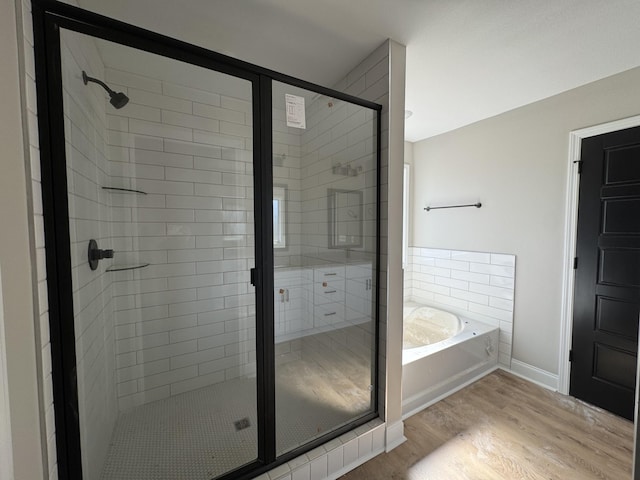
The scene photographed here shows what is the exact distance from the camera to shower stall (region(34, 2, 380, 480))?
100cm

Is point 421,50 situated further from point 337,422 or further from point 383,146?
point 337,422

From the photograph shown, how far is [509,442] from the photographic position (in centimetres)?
169

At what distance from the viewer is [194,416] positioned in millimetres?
1704

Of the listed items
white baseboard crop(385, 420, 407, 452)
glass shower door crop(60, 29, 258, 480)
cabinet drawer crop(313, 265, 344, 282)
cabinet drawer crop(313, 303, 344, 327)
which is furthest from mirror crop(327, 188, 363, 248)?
white baseboard crop(385, 420, 407, 452)

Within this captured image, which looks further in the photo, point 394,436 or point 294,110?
point 394,436

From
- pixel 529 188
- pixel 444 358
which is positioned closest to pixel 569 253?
pixel 529 188

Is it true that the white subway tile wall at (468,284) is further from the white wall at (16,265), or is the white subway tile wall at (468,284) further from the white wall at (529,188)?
the white wall at (16,265)

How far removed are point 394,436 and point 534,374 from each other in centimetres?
160

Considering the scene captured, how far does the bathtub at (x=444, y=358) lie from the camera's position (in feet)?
6.54

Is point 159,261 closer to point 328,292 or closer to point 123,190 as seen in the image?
point 123,190

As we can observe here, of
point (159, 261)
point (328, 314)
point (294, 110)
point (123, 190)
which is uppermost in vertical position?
point (294, 110)

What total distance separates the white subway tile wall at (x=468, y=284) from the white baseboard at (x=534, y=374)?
2.6 inches

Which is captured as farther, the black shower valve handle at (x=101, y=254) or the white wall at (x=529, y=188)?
the white wall at (x=529, y=188)

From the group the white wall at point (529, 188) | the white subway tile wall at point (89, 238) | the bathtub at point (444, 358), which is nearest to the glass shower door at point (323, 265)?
the bathtub at point (444, 358)
